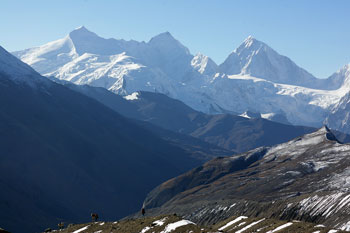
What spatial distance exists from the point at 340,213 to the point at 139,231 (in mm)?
110461

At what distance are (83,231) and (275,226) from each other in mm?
39373

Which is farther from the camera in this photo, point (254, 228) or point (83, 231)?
point (83, 231)

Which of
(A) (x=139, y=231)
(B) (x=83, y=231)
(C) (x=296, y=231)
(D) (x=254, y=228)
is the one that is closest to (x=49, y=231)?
(B) (x=83, y=231)

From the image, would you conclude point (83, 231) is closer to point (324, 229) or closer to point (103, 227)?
point (103, 227)

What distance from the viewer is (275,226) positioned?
329ft

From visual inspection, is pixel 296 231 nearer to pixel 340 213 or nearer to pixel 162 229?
pixel 162 229

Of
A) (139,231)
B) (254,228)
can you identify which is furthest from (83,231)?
(254,228)

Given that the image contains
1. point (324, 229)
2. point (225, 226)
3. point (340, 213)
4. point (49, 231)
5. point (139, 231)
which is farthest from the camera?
point (340, 213)

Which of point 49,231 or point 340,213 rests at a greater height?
point 49,231

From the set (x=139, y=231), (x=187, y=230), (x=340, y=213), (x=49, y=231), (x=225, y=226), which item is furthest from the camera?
(x=340, y=213)

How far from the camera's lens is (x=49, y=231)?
414 ft

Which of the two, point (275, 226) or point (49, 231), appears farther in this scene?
point (49, 231)

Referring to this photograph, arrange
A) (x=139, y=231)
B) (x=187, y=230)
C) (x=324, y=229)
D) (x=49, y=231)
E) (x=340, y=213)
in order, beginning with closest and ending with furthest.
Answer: (x=324, y=229), (x=187, y=230), (x=139, y=231), (x=49, y=231), (x=340, y=213)

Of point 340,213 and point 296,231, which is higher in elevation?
point 296,231
